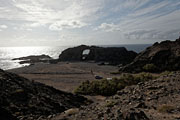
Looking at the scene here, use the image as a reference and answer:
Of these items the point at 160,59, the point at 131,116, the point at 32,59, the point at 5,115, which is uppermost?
the point at 131,116

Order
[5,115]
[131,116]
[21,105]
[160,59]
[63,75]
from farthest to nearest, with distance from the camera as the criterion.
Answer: [160,59]
[63,75]
[21,105]
[5,115]
[131,116]

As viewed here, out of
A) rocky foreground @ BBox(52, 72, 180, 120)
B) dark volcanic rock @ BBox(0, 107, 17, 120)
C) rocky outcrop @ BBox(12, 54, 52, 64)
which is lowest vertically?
rocky outcrop @ BBox(12, 54, 52, 64)

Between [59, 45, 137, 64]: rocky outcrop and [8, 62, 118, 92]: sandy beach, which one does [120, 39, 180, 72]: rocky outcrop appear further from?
[59, 45, 137, 64]: rocky outcrop

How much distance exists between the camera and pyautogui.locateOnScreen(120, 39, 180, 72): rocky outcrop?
3305 cm

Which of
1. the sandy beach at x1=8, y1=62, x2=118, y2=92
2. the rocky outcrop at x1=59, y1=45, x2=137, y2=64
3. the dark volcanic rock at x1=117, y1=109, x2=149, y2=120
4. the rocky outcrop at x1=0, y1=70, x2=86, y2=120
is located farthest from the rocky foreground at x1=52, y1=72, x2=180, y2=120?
the rocky outcrop at x1=59, y1=45, x2=137, y2=64

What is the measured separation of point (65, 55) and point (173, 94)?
66.4 metres

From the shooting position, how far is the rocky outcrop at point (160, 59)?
3305 cm

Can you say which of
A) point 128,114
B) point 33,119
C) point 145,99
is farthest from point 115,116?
point 33,119

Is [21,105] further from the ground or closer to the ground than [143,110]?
closer to the ground

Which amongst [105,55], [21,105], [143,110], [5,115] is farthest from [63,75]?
[105,55]

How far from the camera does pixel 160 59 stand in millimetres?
35844

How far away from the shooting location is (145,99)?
28.2ft

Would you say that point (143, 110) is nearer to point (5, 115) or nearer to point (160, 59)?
point (5, 115)

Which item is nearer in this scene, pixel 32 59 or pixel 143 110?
pixel 143 110
